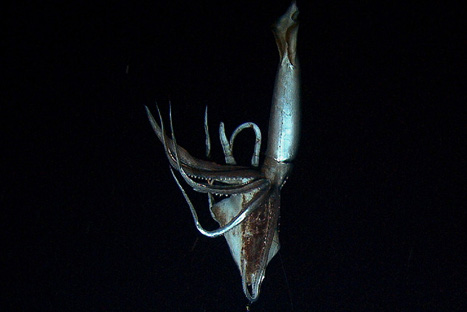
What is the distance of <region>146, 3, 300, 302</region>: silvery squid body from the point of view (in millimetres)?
1468

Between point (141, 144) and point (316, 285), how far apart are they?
97cm

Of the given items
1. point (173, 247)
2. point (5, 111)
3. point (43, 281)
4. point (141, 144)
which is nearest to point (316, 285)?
point (173, 247)

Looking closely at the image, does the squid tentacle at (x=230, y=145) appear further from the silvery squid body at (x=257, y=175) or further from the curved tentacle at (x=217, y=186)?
the curved tentacle at (x=217, y=186)

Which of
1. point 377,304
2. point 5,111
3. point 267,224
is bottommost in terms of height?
point 377,304

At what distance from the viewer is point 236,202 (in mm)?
1605

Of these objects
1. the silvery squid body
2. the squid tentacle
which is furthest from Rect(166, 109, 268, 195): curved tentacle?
the squid tentacle

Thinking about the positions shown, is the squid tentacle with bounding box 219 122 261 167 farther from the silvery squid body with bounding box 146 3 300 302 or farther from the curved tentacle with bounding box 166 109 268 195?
the curved tentacle with bounding box 166 109 268 195

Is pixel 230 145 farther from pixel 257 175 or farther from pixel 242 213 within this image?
pixel 242 213

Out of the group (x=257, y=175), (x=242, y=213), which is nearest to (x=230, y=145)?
(x=257, y=175)

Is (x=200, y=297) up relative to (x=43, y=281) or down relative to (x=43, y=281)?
down

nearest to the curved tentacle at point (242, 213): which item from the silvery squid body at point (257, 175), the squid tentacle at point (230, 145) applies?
the silvery squid body at point (257, 175)

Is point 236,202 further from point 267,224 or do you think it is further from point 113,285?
point 113,285

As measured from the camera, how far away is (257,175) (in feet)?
5.06

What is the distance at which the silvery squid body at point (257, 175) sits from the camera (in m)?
1.47
